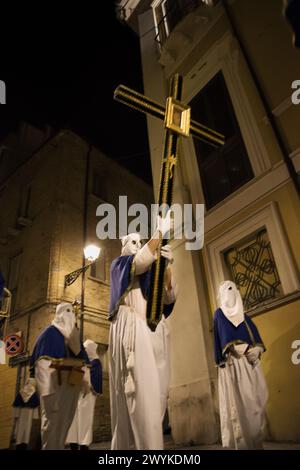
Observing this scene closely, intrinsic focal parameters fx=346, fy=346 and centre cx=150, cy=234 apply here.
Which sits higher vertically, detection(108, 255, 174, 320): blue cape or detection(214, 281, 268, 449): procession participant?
detection(108, 255, 174, 320): blue cape

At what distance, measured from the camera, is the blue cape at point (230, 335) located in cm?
475

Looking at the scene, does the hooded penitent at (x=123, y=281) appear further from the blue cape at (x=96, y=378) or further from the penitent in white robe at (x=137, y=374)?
the blue cape at (x=96, y=378)

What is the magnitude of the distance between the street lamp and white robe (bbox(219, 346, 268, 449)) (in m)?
6.58

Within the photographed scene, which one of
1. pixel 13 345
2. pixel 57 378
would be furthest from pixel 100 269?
pixel 57 378

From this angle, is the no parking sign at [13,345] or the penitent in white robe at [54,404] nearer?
the penitent in white robe at [54,404]

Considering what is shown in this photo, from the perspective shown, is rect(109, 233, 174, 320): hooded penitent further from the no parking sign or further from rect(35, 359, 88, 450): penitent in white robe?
the no parking sign

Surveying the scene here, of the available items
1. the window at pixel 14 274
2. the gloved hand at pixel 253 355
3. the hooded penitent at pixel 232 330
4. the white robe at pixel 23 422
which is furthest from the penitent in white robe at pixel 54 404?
the window at pixel 14 274

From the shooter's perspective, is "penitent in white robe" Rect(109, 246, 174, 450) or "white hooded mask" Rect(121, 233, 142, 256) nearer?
"penitent in white robe" Rect(109, 246, 174, 450)

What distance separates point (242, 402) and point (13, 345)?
31.5 feet

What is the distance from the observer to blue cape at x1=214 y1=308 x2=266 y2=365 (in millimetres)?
4754

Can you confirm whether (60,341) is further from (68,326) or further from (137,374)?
(137,374)

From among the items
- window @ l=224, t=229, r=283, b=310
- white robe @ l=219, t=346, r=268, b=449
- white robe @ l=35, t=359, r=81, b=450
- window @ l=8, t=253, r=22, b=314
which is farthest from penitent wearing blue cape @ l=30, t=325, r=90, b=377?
window @ l=8, t=253, r=22, b=314

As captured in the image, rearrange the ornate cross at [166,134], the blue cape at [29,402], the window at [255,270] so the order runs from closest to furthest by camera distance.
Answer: the ornate cross at [166,134], the window at [255,270], the blue cape at [29,402]

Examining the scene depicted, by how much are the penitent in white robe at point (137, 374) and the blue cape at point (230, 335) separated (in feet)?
4.55
